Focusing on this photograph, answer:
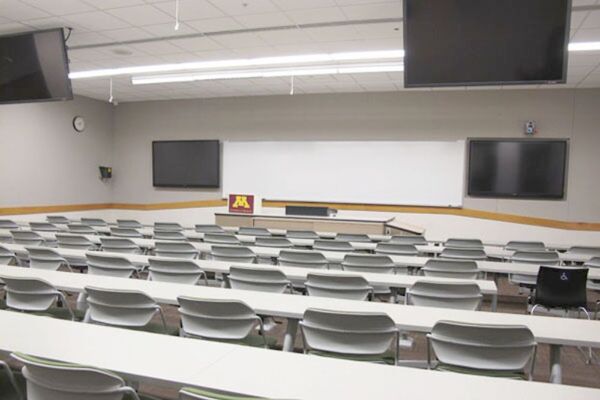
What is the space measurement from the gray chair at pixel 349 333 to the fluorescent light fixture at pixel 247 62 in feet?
17.1

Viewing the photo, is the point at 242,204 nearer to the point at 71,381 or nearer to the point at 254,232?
the point at 254,232

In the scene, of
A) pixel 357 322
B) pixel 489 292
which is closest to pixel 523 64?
pixel 489 292

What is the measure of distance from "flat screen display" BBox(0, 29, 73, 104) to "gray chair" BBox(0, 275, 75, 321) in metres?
3.28

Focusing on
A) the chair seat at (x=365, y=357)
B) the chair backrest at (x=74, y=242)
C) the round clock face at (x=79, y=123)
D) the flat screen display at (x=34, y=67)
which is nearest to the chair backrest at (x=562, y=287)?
the chair seat at (x=365, y=357)

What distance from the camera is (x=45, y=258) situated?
13.5 feet

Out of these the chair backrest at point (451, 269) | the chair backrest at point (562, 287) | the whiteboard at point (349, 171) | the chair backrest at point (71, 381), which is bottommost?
the chair backrest at point (562, 287)

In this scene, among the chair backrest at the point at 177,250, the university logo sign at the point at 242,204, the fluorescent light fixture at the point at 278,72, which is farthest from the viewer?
the university logo sign at the point at 242,204

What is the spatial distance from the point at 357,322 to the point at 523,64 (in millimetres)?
2892

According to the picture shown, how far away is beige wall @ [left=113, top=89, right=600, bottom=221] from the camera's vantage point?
861 centimetres

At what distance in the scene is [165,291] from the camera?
283 cm

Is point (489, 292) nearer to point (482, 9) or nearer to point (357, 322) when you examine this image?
point (357, 322)

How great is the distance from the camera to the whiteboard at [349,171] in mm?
9414

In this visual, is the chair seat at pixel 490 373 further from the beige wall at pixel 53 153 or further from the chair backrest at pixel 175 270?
the beige wall at pixel 53 153

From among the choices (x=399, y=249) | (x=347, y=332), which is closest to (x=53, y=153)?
(x=399, y=249)
